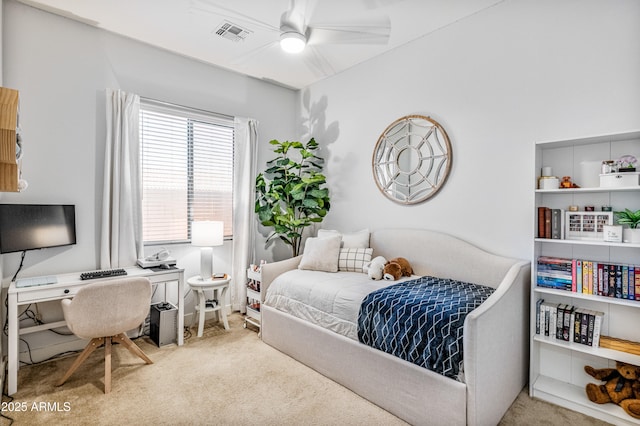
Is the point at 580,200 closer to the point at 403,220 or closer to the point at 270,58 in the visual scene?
the point at 403,220

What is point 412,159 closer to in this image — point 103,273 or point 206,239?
point 206,239

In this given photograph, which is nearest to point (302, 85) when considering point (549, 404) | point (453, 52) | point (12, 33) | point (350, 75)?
point (350, 75)

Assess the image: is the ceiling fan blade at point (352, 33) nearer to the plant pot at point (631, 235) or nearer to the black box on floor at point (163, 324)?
the plant pot at point (631, 235)

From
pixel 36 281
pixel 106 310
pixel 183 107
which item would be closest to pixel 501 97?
pixel 183 107

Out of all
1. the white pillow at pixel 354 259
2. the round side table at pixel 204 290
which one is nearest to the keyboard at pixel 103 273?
the round side table at pixel 204 290

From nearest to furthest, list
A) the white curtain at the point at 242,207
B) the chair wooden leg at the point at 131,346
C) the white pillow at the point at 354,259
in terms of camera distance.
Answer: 1. the chair wooden leg at the point at 131,346
2. the white pillow at the point at 354,259
3. the white curtain at the point at 242,207

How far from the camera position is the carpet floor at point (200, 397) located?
1.96 metres

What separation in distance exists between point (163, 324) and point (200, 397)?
1.00m

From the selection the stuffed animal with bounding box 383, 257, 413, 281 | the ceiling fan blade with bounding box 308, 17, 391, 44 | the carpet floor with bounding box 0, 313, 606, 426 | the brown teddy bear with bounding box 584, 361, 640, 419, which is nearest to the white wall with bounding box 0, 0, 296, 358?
the carpet floor with bounding box 0, 313, 606, 426

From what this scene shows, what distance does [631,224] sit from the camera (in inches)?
74.9

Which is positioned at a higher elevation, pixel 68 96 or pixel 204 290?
pixel 68 96

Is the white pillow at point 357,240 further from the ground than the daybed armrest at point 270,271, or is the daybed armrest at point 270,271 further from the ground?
the white pillow at point 357,240

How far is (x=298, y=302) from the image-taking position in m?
2.77

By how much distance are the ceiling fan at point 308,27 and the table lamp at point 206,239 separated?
184cm
